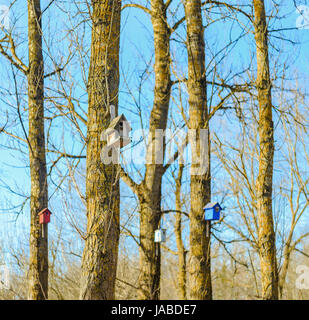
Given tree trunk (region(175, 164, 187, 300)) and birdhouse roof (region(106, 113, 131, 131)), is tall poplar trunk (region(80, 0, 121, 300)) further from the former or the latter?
tree trunk (region(175, 164, 187, 300))

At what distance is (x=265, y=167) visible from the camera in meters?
6.29

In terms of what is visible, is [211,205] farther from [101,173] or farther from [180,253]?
[180,253]

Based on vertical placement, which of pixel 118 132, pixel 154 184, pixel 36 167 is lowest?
pixel 118 132

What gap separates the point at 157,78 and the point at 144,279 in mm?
3152

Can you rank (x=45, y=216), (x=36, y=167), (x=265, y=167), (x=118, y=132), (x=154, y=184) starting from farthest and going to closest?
(x=36, y=167)
(x=154, y=184)
(x=45, y=216)
(x=265, y=167)
(x=118, y=132)

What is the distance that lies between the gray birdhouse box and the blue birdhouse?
1644mm

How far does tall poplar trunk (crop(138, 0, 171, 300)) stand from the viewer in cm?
654

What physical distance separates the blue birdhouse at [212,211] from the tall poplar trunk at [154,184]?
1.63 m

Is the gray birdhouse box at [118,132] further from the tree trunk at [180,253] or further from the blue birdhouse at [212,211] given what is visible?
the tree trunk at [180,253]

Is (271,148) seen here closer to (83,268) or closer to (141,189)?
(141,189)

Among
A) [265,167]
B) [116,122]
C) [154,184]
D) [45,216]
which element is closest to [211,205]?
[265,167]

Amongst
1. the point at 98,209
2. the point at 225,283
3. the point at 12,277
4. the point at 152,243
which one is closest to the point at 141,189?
the point at 152,243

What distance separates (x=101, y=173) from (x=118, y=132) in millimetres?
396

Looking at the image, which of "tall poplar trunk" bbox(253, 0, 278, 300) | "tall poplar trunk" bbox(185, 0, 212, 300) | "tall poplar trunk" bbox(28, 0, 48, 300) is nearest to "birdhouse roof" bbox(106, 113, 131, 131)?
"tall poplar trunk" bbox(185, 0, 212, 300)
